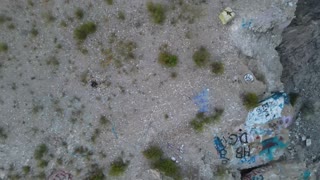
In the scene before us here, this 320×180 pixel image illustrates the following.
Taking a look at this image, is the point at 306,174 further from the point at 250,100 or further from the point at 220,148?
the point at 250,100

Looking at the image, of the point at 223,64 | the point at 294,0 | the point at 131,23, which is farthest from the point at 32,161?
the point at 294,0

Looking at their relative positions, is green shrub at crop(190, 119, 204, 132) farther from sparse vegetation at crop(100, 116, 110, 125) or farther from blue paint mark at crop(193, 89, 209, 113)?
sparse vegetation at crop(100, 116, 110, 125)

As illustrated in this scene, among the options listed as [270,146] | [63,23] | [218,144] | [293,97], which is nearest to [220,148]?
[218,144]

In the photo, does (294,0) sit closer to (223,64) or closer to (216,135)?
(223,64)

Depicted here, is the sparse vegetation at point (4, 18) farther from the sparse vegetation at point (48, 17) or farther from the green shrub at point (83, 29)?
the green shrub at point (83, 29)

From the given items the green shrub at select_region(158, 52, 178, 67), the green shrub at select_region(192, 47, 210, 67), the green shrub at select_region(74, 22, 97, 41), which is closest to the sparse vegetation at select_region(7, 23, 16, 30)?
the green shrub at select_region(74, 22, 97, 41)

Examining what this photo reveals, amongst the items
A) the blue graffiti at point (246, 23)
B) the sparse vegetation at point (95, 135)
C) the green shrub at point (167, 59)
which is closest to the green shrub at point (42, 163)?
the sparse vegetation at point (95, 135)
